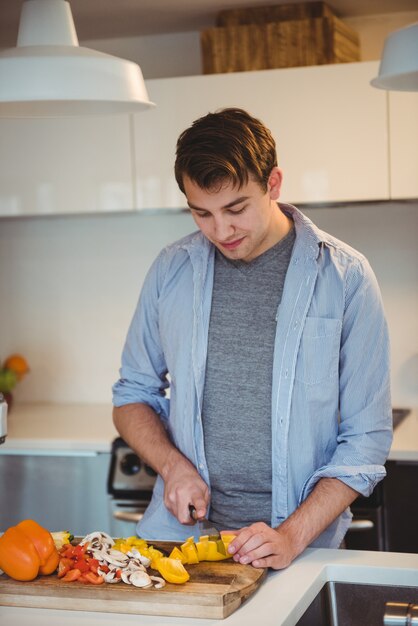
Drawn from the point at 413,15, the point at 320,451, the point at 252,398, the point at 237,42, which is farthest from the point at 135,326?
the point at 413,15

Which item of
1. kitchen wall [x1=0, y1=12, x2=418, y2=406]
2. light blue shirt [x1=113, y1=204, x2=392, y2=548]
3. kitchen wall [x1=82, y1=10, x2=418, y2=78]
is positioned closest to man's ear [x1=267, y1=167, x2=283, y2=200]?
light blue shirt [x1=113, y1=204, x2=392, y2=548]

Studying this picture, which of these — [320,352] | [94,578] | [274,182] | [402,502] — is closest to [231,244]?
[274,182]

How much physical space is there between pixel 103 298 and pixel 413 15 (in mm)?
1562

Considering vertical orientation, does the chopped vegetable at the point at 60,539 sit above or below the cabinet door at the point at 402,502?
above

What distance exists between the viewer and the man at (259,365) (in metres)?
1.84

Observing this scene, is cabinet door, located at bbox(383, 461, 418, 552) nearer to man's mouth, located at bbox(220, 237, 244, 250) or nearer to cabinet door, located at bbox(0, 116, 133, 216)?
man's mouth, located at bbox(220, 237, 244, 250)

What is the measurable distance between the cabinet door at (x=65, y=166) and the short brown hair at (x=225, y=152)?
1229 mm

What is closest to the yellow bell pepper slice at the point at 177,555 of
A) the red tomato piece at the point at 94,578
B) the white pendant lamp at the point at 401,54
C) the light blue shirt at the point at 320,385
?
the red tomato piece at the point at 94,578

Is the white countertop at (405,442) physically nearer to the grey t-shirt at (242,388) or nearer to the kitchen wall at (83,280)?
the kitchen wall at (83,280)

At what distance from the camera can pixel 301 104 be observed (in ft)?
9.53

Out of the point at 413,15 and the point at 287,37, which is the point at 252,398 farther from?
the point at 413,15

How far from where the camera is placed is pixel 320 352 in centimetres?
188

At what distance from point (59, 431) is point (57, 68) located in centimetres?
181

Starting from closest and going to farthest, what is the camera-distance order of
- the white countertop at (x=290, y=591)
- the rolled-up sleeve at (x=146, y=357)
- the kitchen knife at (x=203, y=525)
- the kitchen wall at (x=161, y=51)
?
the white countertop at (x=290, y=591) < the kitchen knife at (x=203, y=525) < the rolled-up sleeve at (x=146, y=357) < the kitchen wall at (x=161, y=51)
